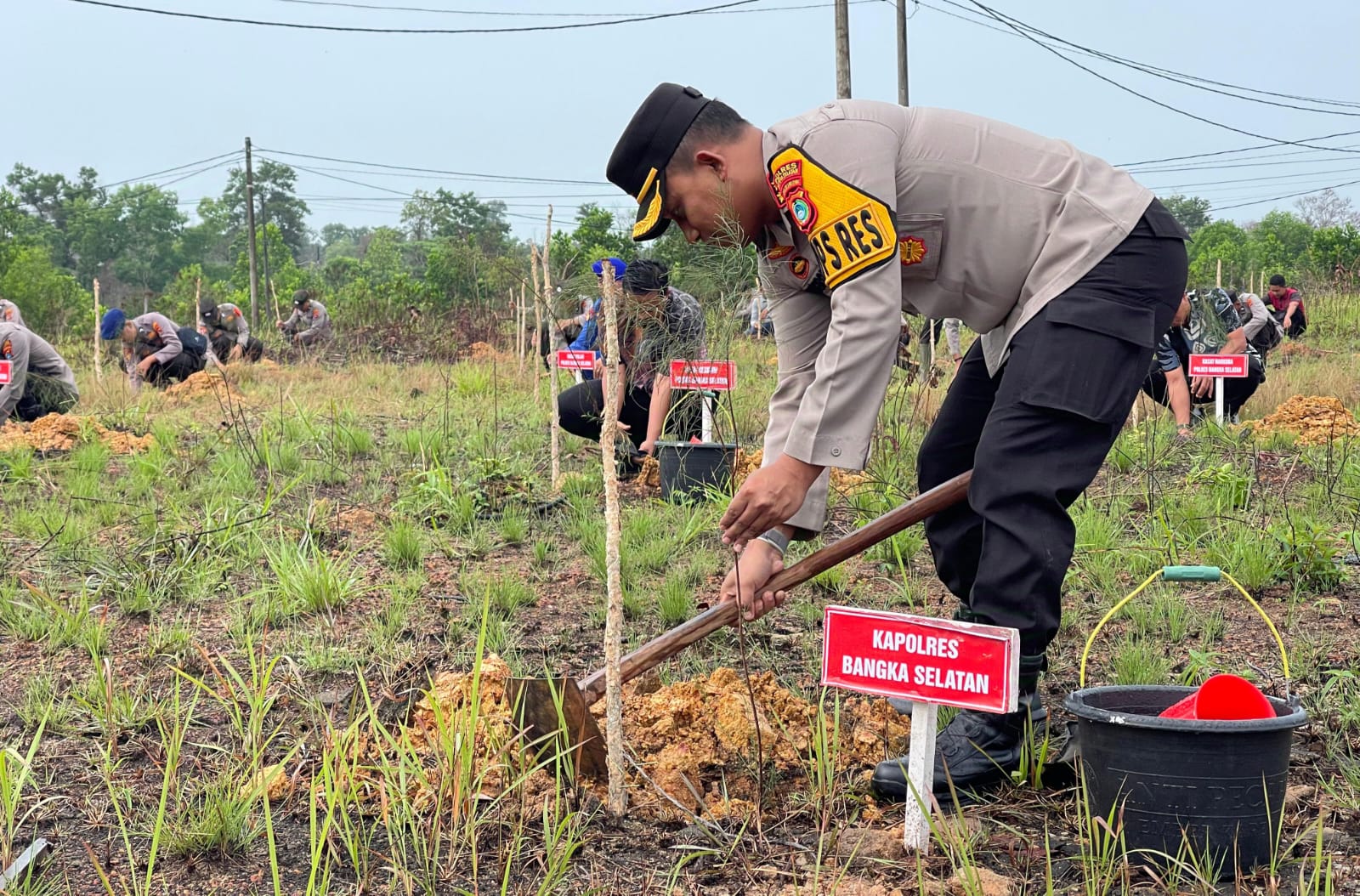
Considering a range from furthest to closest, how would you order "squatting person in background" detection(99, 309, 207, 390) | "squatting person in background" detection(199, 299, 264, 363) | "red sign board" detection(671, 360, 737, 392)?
"squatting person in background" detection(199, 299, 264, 363), "squatting person in background" detection(99, 309, 207, 390), "red sign board" detection(671, 360, 737, 392)

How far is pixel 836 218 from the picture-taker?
2.05m

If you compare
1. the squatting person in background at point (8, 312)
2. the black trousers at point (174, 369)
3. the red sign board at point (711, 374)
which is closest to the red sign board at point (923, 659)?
the red sign board at point (711, 374)

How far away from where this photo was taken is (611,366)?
2.12 meters

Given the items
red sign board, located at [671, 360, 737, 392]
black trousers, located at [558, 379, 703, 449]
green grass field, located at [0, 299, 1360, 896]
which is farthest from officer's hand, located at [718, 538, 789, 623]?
black trousers, located at [558, 379, 703, 449]

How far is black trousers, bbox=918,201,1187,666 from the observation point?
2076mm

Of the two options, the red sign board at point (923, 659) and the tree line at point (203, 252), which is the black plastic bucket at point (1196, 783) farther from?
the tree line at point (203, 252)

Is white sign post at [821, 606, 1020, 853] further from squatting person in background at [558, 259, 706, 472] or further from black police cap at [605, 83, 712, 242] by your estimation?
squatting person in background at [558, 259, 706, 472]

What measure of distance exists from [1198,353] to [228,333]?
11908 mm

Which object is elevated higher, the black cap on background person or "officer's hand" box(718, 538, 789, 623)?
the black cap on background person

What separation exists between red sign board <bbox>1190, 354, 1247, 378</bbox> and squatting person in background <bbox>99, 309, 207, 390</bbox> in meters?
9.45

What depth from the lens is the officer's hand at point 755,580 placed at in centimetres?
231

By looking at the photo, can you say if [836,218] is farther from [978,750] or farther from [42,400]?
[42,400]

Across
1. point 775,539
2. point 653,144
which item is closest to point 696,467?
point 775,539

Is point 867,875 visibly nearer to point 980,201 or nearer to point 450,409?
point 980,201
